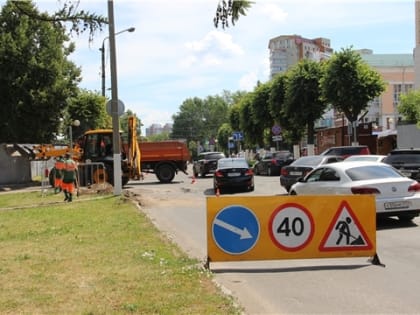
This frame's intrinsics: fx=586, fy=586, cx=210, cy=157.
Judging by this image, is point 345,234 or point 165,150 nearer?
point 345,234

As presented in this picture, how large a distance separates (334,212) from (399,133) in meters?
35.1

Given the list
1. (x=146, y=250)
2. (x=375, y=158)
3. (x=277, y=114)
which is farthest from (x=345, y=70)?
(x=146, y=250)

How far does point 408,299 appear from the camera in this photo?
21.1 ft

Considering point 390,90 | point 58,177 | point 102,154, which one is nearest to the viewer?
point 58,177

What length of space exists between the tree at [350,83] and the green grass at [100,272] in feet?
86.3

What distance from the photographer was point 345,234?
27.5ft

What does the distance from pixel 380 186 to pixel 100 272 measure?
6591 millimetres

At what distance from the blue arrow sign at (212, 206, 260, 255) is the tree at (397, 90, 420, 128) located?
132 ft

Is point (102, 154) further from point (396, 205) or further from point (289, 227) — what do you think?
point (289, 227)

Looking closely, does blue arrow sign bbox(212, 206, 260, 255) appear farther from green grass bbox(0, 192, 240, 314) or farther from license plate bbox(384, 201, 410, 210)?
license plate bbox(384, 201, 410, 210)

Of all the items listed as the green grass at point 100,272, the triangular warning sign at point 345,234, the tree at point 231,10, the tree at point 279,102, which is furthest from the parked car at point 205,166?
the tree at point 231,10

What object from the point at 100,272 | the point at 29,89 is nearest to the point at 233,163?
the point at 29,89

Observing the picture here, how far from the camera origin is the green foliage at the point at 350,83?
37344mm

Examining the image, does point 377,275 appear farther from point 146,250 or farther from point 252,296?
point 146,250
